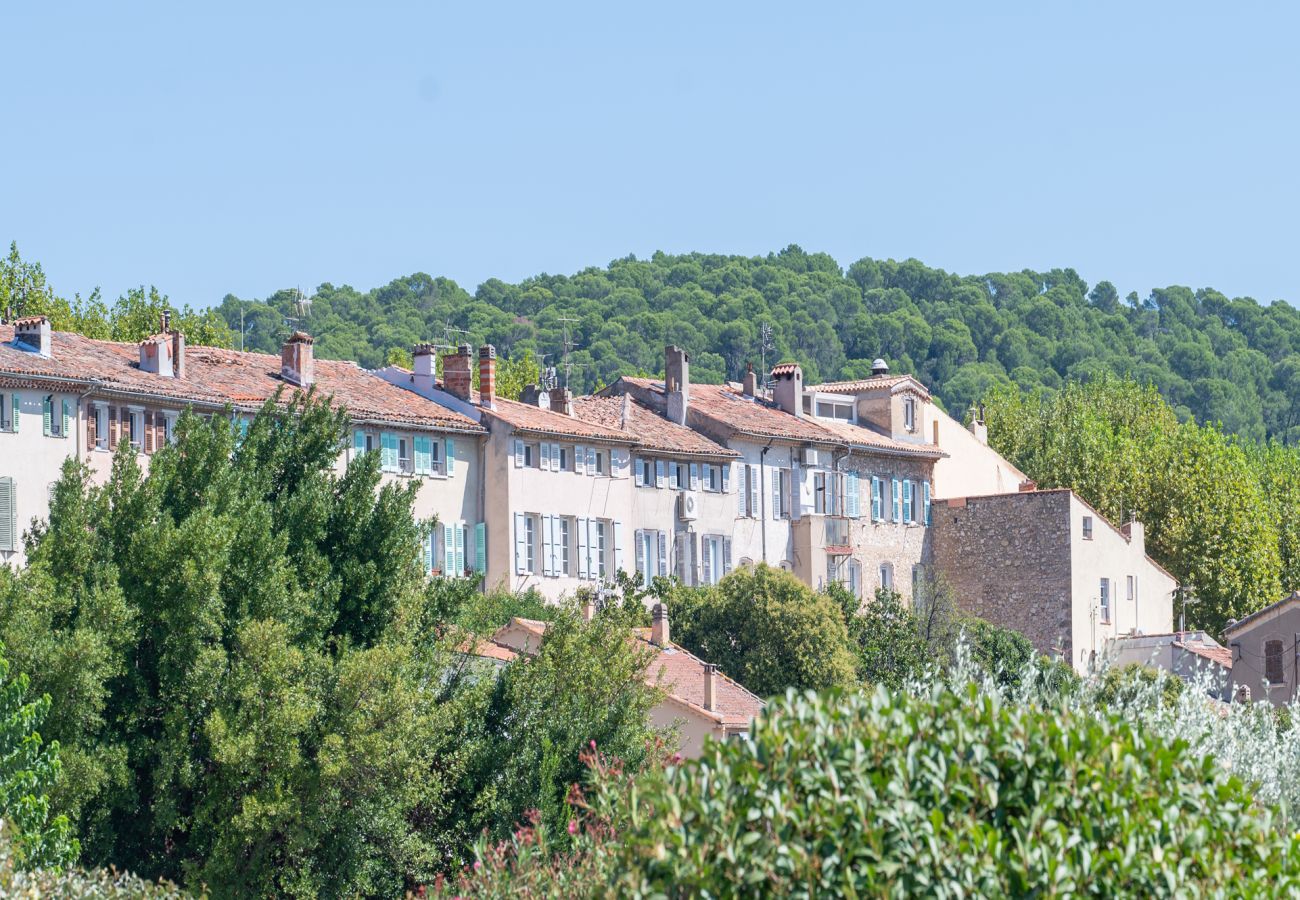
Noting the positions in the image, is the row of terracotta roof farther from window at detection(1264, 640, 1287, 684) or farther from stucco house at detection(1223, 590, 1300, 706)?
window at detection(1264, 640, 1287, 684)

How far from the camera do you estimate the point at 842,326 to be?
5527 inches

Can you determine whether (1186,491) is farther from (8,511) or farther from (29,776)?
(29,776)

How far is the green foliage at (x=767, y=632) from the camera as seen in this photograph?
56.4 m

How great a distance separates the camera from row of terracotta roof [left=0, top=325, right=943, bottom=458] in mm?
51156

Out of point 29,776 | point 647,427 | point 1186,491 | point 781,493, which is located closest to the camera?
point 29,776

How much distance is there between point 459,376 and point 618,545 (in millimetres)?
6287

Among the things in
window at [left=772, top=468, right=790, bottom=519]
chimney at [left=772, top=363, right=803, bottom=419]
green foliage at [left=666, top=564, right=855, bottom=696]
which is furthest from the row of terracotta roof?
green foliage at [left=666, top=564, right=855, bottom=696]

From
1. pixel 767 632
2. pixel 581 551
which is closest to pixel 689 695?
pixel 767 632

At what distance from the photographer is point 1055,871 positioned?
1383 centimetres

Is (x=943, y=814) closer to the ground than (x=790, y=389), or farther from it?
closer to the ground

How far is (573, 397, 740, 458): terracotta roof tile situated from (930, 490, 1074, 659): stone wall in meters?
9.99

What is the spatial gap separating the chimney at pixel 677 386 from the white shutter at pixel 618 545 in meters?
6.03

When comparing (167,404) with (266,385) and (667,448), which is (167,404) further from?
(667,448)

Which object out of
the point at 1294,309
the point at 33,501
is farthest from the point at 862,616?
the point at 1294,309
